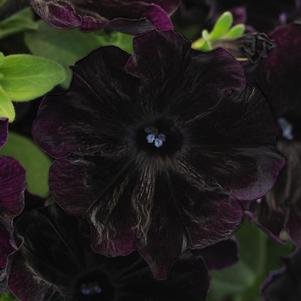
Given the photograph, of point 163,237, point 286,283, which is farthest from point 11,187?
point 286,283

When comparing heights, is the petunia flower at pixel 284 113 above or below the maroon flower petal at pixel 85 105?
below

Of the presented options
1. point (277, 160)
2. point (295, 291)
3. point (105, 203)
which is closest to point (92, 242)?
point (105, 203)

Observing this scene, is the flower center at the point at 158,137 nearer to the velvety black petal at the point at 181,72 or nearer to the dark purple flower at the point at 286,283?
the velvety black petal at the point at 181,72

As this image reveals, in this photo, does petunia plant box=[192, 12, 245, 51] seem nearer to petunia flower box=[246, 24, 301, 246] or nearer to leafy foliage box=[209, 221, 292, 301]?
petunia flower box=[246, 24, 301, 246]

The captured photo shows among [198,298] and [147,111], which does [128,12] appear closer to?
[147,111]

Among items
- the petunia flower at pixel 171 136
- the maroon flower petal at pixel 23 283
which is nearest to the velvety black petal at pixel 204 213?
the petunia flower at pixel 171 136
